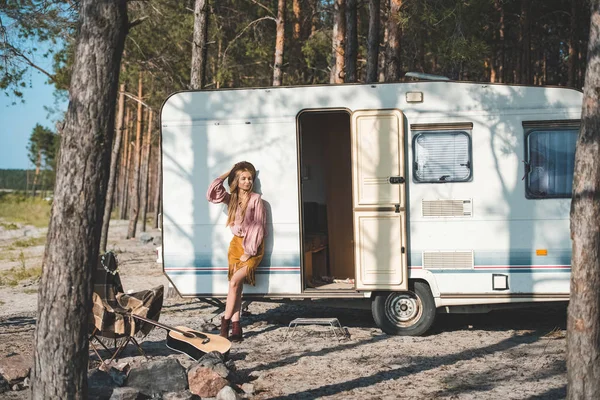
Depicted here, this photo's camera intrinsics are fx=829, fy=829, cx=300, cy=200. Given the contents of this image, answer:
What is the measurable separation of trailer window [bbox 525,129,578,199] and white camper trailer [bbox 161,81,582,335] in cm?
1

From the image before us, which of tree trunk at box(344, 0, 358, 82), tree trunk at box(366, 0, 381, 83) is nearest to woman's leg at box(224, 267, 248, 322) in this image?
tree trunk at box(344, 0, 358, 82)

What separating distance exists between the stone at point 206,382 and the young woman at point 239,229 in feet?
7.53

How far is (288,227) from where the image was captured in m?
9.23

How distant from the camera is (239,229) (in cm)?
911

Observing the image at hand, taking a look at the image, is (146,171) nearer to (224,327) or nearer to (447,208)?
(224,327)

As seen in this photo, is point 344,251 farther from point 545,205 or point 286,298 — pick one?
point 545,205

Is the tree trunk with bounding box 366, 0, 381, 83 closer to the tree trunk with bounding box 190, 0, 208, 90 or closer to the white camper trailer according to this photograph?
the tree trunk with bounding box 190, 0, 208, 90

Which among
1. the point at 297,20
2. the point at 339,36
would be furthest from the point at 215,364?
the point at 297,20

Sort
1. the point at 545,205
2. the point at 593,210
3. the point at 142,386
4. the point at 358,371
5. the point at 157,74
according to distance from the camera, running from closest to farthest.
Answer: the point at 593,210
the point at 142,386
the point at 358,371
the point at 545,205
the point at 157,74

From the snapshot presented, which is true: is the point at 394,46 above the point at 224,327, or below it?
above

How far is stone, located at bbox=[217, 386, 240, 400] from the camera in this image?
20.6 feet

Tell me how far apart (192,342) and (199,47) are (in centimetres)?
630

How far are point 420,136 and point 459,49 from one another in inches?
181

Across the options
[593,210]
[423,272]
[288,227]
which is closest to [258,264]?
[288,227]
